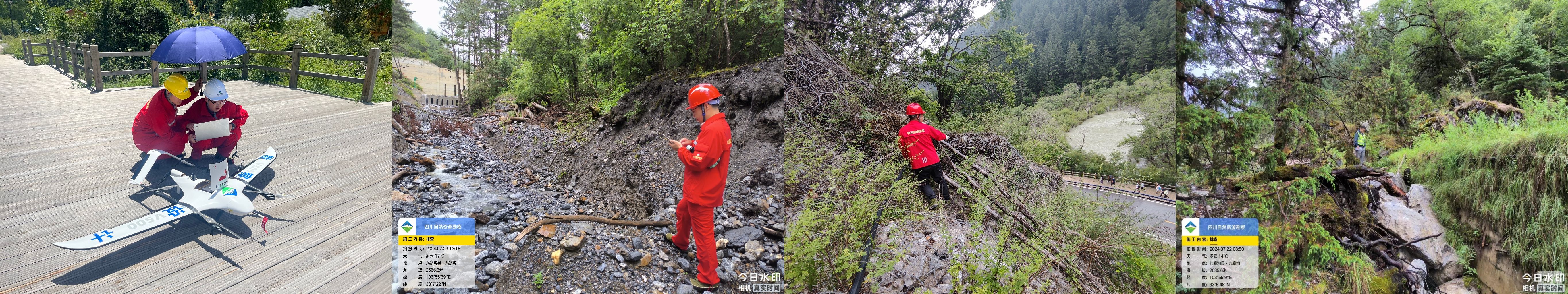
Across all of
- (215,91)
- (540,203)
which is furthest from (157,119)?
(540,203)

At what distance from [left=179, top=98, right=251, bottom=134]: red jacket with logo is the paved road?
15.1 ft

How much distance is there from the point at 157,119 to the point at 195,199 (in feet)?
1.57

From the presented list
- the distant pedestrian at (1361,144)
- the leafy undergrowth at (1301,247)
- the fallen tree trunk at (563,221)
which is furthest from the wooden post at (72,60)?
the distant pedestrian at (1361,144)

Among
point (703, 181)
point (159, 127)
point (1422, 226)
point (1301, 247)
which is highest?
point (159, 127)

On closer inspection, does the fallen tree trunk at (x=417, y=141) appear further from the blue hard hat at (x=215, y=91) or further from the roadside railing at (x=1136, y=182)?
the roadside railing at (x=1136, y=182)

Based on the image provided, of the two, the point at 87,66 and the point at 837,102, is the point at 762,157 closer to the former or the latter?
the point at 837,102

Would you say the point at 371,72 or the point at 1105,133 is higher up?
the point at 371,72

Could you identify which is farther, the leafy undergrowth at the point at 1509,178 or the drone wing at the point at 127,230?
the leafy undergrowth at the point at 1509,178

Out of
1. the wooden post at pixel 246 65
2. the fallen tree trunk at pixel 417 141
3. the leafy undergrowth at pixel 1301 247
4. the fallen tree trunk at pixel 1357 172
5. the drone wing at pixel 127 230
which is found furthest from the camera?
the fallen tree trunk at pixel 1357 172

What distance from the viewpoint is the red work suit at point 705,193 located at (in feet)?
8.03

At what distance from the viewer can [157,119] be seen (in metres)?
2.63

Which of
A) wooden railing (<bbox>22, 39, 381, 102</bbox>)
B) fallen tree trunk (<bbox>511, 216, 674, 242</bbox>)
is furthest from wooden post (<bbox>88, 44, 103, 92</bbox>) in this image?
fallen tree trunk (<bbox>511, 216, 674, 242</bbox>)

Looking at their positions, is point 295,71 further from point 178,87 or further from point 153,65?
point 153,65

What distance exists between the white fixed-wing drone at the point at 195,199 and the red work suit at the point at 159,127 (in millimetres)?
38
